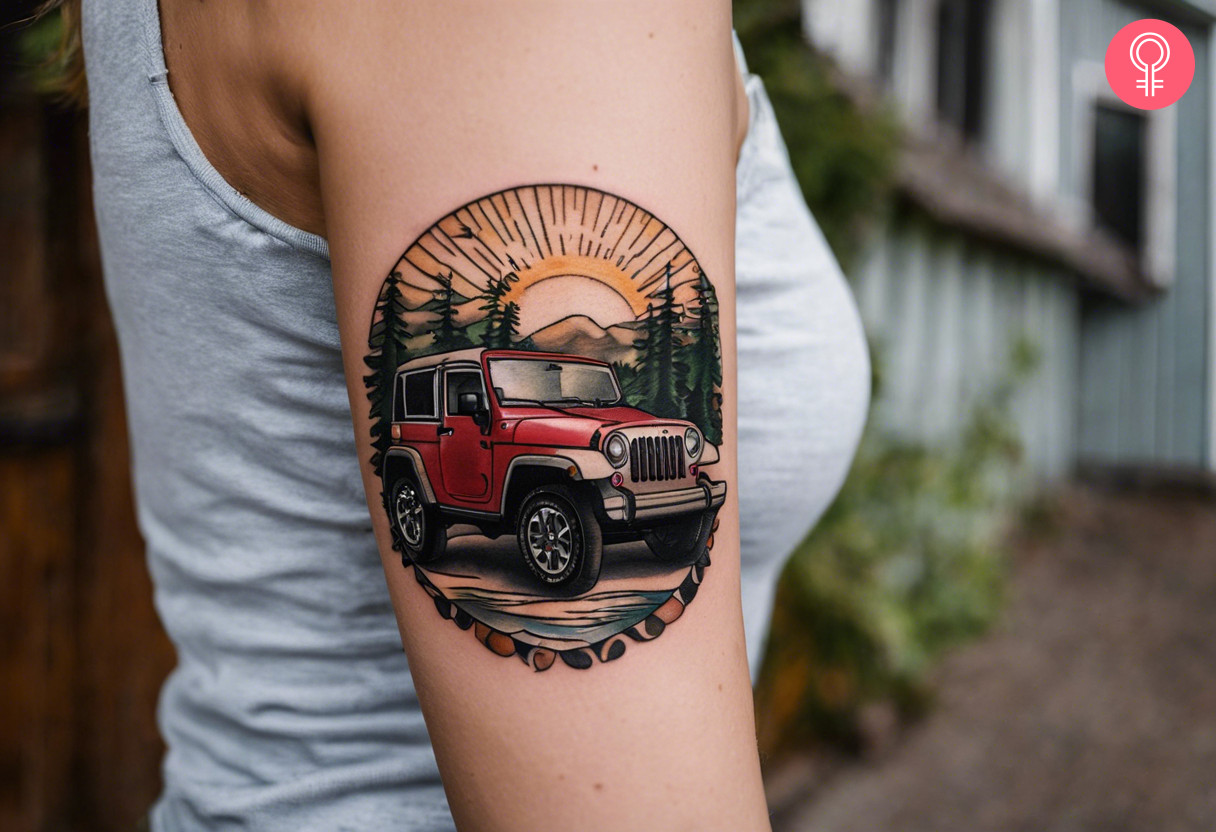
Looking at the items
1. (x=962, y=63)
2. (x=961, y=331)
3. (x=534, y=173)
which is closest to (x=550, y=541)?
(x=534, y=173)

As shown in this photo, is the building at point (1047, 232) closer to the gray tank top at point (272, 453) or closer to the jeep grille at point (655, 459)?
the gray tank top at point (272, 453)

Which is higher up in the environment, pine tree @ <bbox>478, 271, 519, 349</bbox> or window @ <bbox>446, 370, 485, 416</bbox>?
pine tree @ <bbox>478, 271, 519, 349</bbox>

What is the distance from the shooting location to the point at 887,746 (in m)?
4.35

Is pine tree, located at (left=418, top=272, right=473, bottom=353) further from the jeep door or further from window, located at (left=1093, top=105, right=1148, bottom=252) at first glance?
A: window, located at (left=1093, top=105, right=1148, bottom=252)

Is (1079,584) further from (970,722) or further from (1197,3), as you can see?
(1197,3)

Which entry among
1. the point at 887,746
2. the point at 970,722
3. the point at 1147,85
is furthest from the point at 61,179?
the point at 970,722

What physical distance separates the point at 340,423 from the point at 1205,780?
4816 millimetres

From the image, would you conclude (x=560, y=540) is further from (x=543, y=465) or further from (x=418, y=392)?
(x=418, y=392)

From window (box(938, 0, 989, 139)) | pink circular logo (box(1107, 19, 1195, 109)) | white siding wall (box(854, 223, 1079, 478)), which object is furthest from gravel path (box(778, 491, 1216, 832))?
window (box(938, 0, 989, 139))

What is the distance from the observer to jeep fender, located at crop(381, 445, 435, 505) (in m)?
0.75

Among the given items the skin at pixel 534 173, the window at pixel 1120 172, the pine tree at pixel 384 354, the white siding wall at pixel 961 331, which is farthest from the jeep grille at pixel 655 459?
the window at pixel 1120 172

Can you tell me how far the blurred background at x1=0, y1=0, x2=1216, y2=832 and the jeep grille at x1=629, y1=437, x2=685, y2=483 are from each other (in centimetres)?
103

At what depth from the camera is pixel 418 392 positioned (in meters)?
0.74

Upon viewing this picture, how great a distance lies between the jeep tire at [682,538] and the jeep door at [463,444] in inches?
6.0
